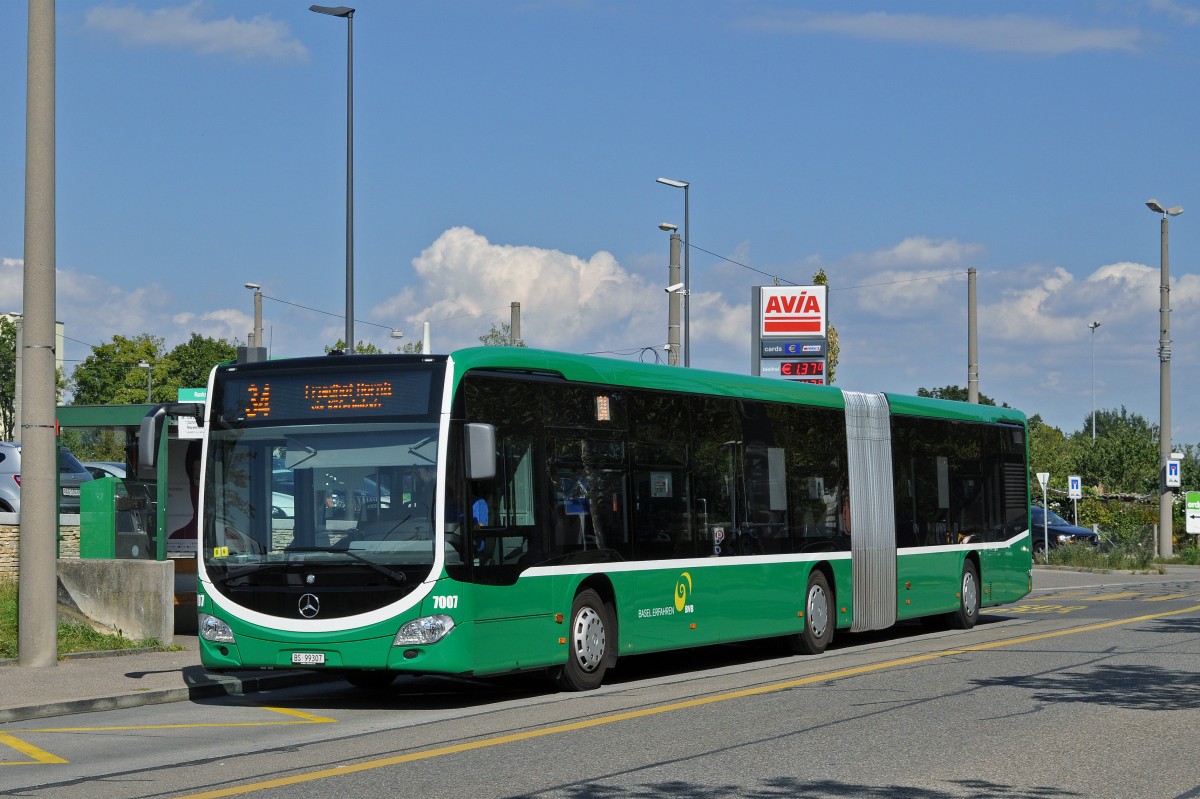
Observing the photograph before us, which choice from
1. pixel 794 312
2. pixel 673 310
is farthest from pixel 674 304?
pixel 794 312

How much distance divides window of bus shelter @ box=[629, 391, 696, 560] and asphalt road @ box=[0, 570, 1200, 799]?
1.30 m

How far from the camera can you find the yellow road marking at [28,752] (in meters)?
10.0

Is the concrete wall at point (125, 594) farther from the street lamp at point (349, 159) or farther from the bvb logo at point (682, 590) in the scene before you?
the street lamp at point (349, 159)

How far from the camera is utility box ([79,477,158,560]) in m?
18.1

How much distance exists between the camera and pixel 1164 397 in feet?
143

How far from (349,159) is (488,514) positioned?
15.0 meters

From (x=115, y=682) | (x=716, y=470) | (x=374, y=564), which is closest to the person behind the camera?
(x=374, y=564)

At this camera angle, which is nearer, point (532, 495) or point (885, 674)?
point (532, 495)

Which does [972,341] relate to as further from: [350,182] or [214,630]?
[214,630]

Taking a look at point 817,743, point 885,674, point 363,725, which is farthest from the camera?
point 885,674

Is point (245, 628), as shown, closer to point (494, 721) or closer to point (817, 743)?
point (494, 721)

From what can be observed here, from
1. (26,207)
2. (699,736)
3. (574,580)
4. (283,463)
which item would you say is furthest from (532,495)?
(26,207)

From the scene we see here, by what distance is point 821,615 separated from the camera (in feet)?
59.5

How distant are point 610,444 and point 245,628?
3.63 m
